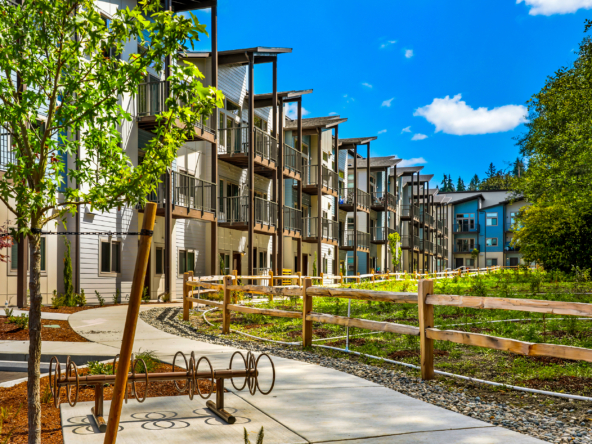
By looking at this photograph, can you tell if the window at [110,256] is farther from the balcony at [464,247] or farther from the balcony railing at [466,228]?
the balcony railing at [466,228]

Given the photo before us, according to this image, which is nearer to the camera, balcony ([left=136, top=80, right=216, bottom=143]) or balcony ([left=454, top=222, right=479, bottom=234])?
balcony ([left=136, top=80, right=216, bottom=143])

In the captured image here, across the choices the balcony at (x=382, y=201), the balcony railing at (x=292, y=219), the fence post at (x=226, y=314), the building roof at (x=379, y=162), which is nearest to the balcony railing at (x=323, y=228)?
the balcony railing at (x=292, y=219)

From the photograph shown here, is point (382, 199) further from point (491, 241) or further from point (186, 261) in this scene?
point (491, 241)

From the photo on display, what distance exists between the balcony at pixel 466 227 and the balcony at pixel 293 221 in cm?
4824

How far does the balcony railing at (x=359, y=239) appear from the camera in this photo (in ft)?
137

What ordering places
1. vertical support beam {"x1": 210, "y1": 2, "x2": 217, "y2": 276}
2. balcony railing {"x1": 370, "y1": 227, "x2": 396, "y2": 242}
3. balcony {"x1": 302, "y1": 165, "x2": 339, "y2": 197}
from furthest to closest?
balcony railing {"x1": 370, "y1": 227, "x2": 396, "y2": 242}, balcony {"x1": 302, "y1": 165, "x2": 339, "y2": 197}, vertical support beam {"x1": 210, "y1": 2, "x2": 217, "y2": 276}

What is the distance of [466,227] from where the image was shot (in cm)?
7494

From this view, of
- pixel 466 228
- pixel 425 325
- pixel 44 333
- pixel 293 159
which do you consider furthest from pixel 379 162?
pixel 425 325

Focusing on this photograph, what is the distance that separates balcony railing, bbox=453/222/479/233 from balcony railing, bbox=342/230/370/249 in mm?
34221

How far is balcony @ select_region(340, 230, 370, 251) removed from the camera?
41.1 m

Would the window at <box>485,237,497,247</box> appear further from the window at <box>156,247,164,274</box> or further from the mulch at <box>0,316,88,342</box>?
the mulch at <box>0,316,88,342</box>

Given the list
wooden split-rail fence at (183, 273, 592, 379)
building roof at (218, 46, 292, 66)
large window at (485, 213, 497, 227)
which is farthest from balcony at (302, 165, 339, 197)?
large window at (485, 213, 497, 227)

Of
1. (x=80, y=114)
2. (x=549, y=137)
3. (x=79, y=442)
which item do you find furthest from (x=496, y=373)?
(x=549, y=137)

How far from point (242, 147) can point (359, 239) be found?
18935mm
